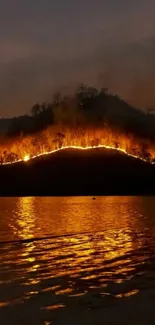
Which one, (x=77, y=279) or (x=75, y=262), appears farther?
(x=75, y=262)

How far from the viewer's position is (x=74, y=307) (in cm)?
1594

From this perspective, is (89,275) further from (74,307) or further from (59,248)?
(59,248)

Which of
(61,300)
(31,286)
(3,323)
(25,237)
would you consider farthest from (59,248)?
(3,323)

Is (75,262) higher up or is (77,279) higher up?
(75,262)

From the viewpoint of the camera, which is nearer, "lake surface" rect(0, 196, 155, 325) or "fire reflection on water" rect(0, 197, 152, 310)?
"lake surface" rect(0, 196, 155, 325)

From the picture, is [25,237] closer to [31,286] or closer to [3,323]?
[31,286]

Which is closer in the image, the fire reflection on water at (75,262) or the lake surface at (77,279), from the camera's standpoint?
the lake surface at (77,279)

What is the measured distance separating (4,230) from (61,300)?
27.0 metres

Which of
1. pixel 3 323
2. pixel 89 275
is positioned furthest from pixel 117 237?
pixel 3 323

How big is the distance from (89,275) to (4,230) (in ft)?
75.5

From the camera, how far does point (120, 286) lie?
62.8 feet

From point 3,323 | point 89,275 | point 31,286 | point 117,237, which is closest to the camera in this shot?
point 3,323

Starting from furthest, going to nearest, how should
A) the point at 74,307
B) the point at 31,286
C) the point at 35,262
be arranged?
the point at 35,262, the point at 31,286, the point at 74,307

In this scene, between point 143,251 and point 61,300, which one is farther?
point 143,251
